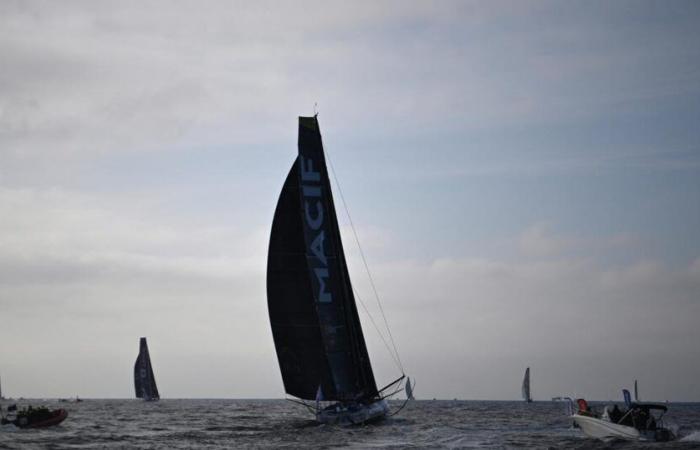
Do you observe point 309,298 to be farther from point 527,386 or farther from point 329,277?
point 527,386

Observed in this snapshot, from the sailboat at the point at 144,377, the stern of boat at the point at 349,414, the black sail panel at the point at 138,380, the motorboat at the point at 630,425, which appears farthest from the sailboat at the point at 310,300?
the black sail panel at the point at 138,380

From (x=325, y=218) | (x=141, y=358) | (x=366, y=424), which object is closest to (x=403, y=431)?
(x=366, y=424)

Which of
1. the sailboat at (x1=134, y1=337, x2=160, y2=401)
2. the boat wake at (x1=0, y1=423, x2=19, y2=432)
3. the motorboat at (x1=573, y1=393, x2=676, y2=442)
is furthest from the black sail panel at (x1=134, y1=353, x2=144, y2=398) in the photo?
the motorboat at (x1=573, y1=393, x2=676, y2=442)

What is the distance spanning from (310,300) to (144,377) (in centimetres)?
11658

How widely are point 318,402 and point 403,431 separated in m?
7.70

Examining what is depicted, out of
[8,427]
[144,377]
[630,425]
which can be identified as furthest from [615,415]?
[144,377]

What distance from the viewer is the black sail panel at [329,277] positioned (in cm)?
5616

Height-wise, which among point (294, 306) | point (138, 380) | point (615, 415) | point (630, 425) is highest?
point (138, 380)

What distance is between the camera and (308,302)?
5600cm

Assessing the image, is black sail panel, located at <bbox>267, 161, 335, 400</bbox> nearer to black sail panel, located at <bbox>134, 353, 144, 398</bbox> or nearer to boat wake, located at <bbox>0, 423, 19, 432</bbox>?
boat wake, located at <bbox>0, 423, 19, 432</bbox>

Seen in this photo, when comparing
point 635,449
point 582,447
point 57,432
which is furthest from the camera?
point 57,432

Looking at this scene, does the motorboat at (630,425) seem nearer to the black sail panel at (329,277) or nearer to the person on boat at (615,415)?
the person on boat at (615,415)

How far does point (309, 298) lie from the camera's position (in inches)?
2205

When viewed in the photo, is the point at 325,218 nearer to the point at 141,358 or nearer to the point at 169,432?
the point at 169,432
